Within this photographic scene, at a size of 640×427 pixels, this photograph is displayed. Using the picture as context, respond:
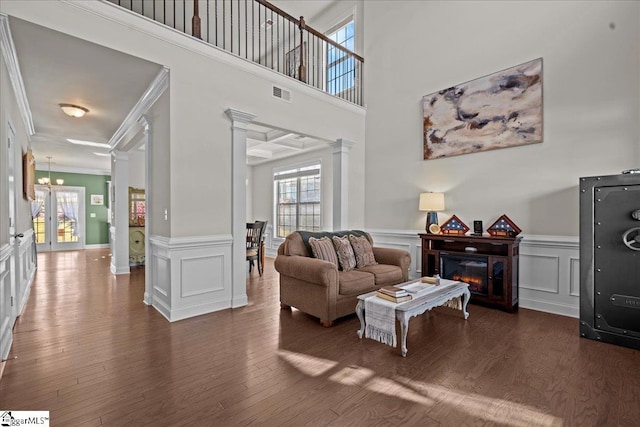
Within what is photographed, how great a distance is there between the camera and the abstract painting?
3869 millimetres

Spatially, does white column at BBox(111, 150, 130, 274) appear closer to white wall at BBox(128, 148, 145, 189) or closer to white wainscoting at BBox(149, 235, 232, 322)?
white wall at BBox(128, 148, 145, 189)

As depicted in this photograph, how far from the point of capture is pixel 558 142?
145 inches

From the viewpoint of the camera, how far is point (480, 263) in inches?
157

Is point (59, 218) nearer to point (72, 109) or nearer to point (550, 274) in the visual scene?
point (72, 109)

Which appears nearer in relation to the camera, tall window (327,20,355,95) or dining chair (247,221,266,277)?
dining chair (247,221,266,277)

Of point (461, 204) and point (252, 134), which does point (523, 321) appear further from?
point (252, 134)

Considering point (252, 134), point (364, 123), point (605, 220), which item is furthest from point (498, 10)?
point (252, 134)

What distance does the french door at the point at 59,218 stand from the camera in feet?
31.2

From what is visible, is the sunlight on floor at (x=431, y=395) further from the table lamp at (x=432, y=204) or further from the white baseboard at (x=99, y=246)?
the white baseboard at (x=99, y=246)

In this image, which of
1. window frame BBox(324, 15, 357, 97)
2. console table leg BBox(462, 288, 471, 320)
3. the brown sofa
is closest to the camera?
the brown sofa

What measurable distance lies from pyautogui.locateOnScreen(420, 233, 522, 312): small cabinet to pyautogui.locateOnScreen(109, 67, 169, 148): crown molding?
382cm

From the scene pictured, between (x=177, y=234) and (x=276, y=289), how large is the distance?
1.91 metres

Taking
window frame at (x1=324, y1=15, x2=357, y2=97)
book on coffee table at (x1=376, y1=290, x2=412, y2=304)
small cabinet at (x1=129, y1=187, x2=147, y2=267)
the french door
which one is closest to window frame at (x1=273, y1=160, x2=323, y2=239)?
window frame at (x1=324, y1=15, x2=357, y2=97)

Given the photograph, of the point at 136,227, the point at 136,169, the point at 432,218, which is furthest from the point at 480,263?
the point at 136,169
